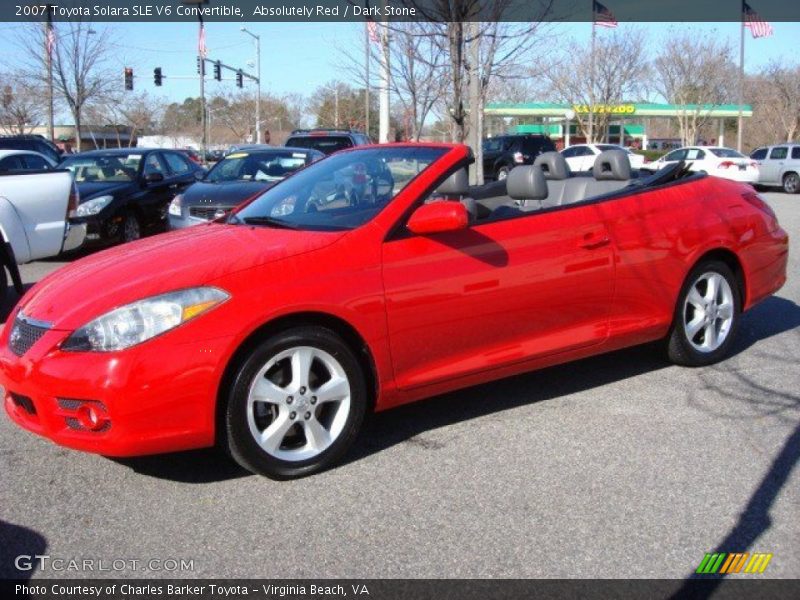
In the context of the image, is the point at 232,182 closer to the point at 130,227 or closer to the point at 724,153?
the point at 130,227

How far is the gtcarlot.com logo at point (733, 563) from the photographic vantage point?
3.00 m

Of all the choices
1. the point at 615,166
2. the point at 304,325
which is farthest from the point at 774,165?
the point at 304,325

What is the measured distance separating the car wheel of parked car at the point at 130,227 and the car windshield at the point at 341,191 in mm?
6843

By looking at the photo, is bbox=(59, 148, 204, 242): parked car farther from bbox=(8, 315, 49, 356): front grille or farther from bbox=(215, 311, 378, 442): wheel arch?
bbox=(215, 311, 378, 442): wheel arch

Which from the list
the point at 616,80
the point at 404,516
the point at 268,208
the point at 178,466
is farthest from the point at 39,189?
the point at 616,80

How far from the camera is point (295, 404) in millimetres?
3758

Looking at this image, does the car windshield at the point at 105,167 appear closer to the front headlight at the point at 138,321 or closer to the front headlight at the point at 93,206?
the front headlight at the point at 93,206

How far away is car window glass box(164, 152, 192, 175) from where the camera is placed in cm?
1313

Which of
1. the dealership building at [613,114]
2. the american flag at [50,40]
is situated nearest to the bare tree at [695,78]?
the dealership building at [613,114]

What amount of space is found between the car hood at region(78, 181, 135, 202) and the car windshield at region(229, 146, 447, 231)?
6888mm

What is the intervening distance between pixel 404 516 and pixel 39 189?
6061mm

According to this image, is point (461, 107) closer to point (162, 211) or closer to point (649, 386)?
point (162, 211)

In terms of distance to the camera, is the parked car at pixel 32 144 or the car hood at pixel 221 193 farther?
the parked car at pixel 32 144

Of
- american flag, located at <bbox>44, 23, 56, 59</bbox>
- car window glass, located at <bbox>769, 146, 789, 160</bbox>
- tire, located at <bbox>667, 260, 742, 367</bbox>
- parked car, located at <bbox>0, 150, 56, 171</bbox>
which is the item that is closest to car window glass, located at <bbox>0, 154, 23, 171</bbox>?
parked car, located at <bbox>0, 150, 56, 171</bbox>
